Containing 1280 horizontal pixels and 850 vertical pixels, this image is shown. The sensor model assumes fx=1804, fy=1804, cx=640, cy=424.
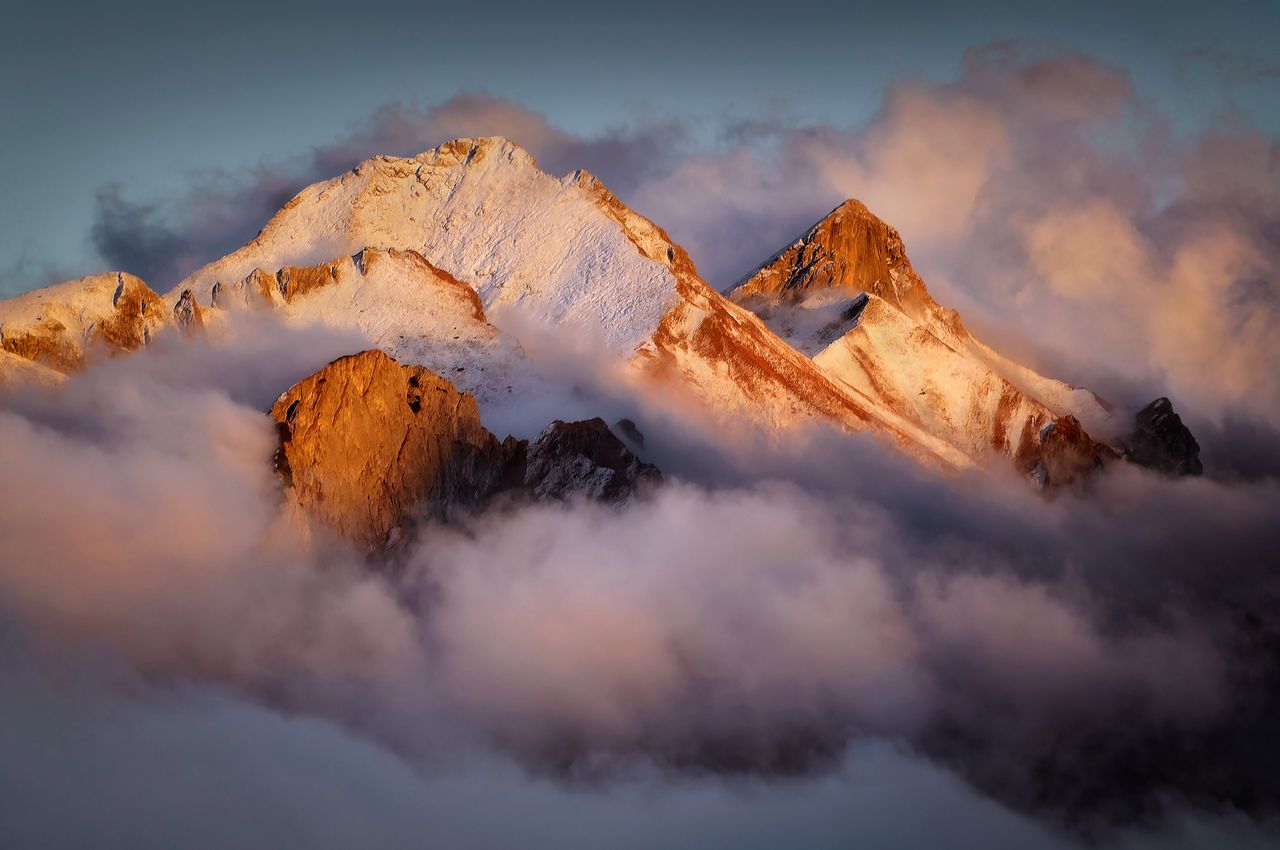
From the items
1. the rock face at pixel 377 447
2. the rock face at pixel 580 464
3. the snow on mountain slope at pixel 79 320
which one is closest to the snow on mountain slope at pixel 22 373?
the snow on mountain slope at pixel 79 320

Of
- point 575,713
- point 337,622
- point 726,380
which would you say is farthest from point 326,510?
point 726,380

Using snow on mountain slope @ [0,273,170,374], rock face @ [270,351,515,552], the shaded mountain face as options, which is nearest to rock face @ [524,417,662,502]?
the shaded mountain face

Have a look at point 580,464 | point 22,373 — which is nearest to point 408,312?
point 580,464

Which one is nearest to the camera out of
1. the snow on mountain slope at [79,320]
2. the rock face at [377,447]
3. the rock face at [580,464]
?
the rock face at [377,447]

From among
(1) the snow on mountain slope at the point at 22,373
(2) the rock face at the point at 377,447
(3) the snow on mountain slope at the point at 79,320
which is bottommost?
(2) the rock face at the point at 377,447

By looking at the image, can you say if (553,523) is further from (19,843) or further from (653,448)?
(19,843)

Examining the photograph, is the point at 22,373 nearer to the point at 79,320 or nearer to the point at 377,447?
the point at 79,320

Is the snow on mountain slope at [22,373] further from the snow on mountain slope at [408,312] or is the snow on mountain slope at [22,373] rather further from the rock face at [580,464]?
the rock face at [580,464]
